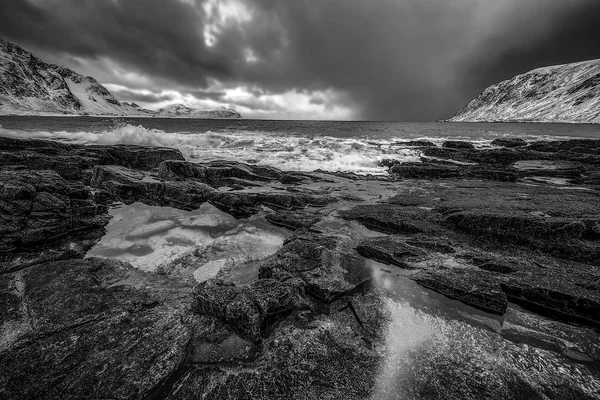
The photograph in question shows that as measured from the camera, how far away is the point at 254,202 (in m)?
9.95

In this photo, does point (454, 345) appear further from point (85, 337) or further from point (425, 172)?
point (425, 172)

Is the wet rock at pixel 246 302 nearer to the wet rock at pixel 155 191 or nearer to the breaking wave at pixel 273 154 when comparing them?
the wet rock at pixel 155 191

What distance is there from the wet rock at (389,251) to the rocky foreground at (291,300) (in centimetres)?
4

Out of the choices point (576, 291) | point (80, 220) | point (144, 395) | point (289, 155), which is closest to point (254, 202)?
point (80, 220)

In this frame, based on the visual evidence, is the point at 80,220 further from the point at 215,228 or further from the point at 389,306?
the point at 389,306

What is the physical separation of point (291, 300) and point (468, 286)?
10.6 ft

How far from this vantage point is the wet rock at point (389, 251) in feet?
18.5

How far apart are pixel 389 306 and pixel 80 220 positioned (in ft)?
28.8

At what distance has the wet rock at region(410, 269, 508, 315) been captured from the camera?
4.22m

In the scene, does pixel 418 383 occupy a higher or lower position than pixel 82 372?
higher

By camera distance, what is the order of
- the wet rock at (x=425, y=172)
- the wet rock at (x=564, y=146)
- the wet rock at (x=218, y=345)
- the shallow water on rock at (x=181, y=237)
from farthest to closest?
the wet rock at (x=564, y=146), the wet rock at (x=425, y=172), the shallow water on rock at (x=181, y=237), the wet rock at (x=218, y=345)

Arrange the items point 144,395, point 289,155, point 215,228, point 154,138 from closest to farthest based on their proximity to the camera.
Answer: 1. point 144,395
2. point 215,228
3. point 289,155
4. point 154,138

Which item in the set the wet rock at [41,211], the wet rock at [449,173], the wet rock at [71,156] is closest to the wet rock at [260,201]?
the wet rock at [41,211]

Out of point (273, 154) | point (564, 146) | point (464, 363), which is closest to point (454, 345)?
point (464, 363)
